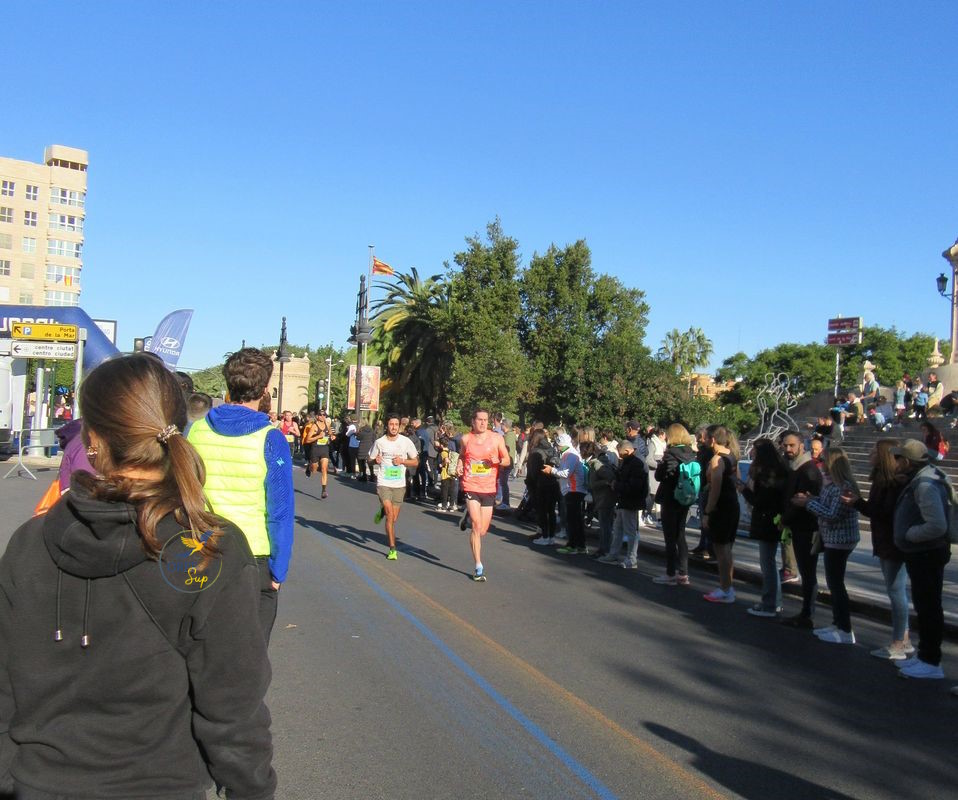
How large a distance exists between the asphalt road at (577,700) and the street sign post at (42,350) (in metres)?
18.8

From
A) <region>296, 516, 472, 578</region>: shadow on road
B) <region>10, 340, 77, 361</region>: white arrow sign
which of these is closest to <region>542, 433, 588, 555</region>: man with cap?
<region>296, 516, 472, 578</region>: shadow on road

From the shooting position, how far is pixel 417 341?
43594 mm

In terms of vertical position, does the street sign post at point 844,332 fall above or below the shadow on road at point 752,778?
above

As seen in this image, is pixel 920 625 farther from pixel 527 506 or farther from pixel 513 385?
pixel 513 385

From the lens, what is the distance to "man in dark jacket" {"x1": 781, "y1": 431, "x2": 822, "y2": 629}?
29.3 ft

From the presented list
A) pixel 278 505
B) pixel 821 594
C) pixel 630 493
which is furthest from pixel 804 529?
pixel 278 505

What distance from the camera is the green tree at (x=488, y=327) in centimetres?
3975

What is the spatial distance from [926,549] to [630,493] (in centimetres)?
520

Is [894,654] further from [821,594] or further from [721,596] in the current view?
[821,594]

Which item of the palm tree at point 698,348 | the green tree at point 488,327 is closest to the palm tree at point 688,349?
the palm tree at point 698,348

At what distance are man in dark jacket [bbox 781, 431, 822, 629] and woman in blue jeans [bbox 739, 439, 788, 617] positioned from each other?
11 cm

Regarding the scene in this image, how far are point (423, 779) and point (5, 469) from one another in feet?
79.3

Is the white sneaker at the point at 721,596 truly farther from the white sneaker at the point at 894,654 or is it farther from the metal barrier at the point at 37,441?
the metal barrier at the point at 37,441

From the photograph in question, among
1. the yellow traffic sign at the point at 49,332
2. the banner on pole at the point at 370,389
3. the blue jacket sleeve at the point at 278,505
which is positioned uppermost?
the yellow traffic sign at the point at 49,332
